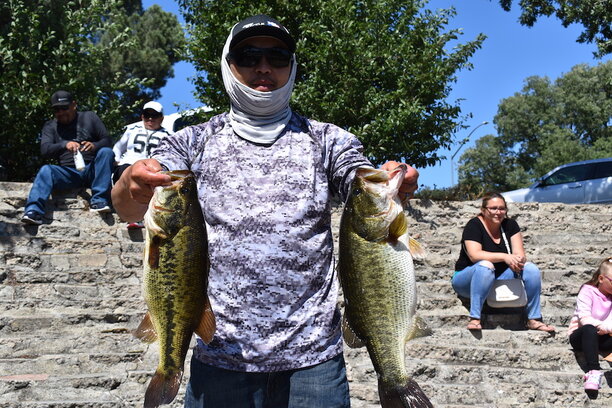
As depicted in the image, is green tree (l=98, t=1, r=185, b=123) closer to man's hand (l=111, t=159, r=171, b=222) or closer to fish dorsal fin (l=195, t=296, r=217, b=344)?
man's hand (l=111, t=159, r=171, b=222)

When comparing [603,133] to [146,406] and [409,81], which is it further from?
[146,406]

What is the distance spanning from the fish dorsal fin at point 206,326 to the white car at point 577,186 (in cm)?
1481

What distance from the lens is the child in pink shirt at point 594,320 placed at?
619 centimetres

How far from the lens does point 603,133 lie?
1543 inches

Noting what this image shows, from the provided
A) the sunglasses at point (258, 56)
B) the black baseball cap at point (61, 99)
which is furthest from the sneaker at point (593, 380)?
the black baseball cap at point (61, 99)

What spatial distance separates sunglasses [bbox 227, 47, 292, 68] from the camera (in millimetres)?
2375

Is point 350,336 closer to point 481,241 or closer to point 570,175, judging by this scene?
point 481,241

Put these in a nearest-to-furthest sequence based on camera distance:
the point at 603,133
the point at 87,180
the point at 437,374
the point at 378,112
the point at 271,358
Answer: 1. the point at 271,358
2. the point at 437,374
3. the point at 87,180
4. the point at 378,112
5. the point at 603,133

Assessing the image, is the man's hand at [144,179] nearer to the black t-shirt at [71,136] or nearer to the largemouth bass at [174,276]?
the largemouth bass at [174,276]

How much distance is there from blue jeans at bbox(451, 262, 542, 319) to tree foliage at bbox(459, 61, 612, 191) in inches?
1253

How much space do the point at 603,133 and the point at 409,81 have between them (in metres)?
32.0

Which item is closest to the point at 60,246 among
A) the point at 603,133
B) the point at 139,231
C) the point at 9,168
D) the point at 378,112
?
the point at 139,231

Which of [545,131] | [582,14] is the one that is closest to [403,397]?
[582,14]

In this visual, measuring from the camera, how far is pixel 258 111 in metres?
2.37
